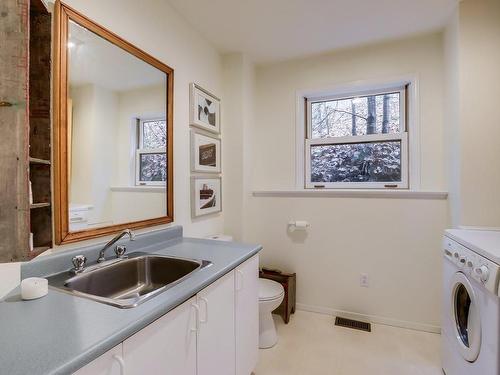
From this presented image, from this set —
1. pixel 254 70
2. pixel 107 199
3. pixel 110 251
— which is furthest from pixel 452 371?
pixel 254 70

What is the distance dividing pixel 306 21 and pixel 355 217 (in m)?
1.68

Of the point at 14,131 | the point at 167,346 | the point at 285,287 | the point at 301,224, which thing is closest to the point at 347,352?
the point at 285,287

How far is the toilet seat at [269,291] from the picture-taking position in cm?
192

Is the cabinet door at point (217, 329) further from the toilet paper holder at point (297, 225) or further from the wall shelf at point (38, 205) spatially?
the toilet paper holder at point (297, 225)

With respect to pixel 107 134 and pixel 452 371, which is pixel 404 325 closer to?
pixel 452 371

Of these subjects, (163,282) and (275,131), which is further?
(275,131)

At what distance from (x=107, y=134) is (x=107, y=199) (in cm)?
35

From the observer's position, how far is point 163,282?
1436 mm

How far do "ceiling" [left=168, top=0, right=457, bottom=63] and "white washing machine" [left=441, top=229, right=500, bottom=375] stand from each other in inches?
62.7

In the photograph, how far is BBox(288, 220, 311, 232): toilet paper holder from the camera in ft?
8.14

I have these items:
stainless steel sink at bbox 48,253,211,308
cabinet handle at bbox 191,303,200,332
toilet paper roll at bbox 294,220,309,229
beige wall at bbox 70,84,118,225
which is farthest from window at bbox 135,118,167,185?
toilet paper roll at bbox 294,220,309,229

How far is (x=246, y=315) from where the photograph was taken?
150cm

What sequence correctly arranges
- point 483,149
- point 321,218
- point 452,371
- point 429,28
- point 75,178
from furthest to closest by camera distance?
point 321,218 < point 429,28 < point 483,149 < point 452,371 < point 75,178

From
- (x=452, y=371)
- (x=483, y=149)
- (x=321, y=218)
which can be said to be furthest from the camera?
(x=321, y=218)
